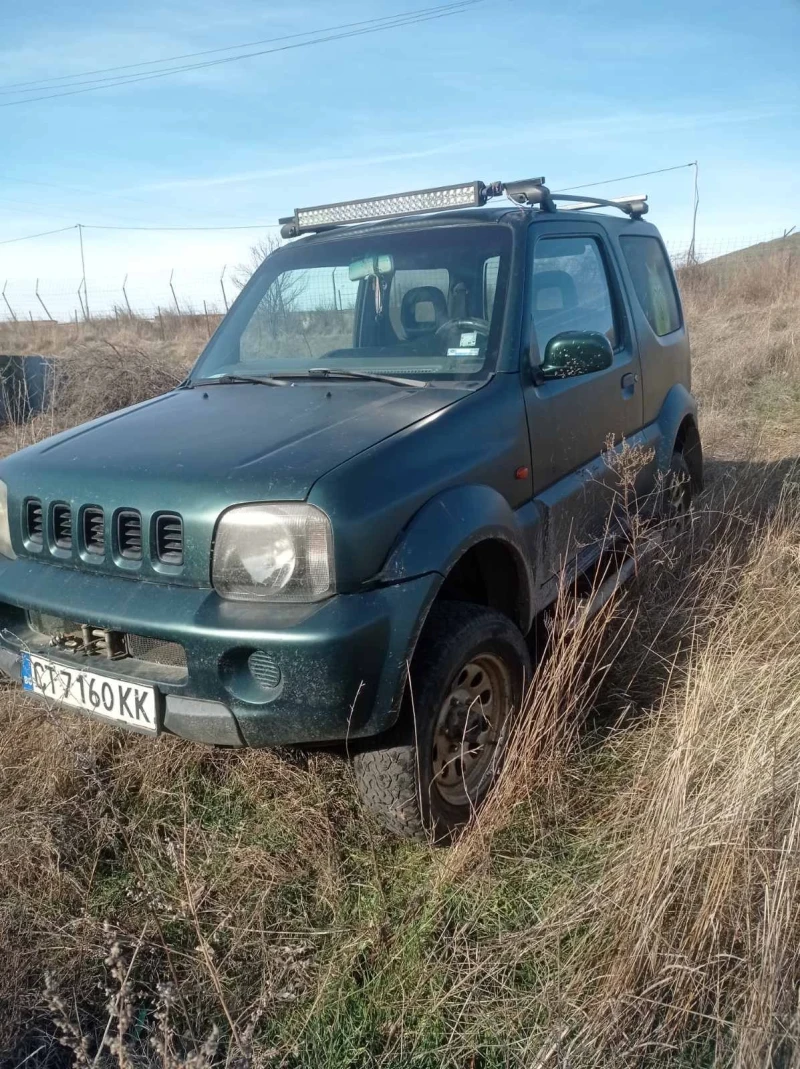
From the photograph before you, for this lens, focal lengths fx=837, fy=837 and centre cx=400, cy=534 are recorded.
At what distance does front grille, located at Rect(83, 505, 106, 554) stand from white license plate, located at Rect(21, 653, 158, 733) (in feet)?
1.14

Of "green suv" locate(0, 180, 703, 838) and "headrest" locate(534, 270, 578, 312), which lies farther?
"headrest" locate(534, 270, 578, 312)

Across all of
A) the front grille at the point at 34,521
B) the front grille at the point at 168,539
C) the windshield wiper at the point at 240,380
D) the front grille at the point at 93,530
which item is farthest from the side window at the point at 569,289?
the front grille at the point at 34,521

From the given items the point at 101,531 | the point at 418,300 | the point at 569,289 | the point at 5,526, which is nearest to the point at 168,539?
the point at 101,531

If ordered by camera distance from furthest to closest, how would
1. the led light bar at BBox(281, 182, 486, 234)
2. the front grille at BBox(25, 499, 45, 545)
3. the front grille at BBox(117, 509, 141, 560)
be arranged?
the led light bar at BBox(281, 182, 486, 234)
the front grille at BBox(25, 499, 45, 545)
the front grille at BBox(117, 509, 141, 560)

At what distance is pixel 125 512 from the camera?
2285 mm

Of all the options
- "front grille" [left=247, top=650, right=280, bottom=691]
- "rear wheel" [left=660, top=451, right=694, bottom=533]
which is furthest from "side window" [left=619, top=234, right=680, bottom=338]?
"front grille" [left=247, top=650, right=280, bottom=691]

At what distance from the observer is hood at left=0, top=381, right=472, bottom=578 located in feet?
7.06

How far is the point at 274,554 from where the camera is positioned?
6.88 ft

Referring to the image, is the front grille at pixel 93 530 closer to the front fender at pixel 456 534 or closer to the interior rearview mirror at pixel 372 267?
the front fender at pixel 456 534

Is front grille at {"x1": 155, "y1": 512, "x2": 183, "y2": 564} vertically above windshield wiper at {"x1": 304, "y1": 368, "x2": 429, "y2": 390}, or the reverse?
windshield wiper at {"x1": 304, "y1": 368, "x2": 429, "y2": 390}

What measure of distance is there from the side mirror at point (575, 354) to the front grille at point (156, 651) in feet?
5.18

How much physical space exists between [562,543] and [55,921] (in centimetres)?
202

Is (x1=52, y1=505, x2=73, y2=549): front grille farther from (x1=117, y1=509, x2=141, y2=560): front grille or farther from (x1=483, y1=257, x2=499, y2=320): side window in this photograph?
(x1=483, y1=257, x2=499, y2=320): side window

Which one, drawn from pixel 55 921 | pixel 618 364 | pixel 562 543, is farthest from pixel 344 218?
pixel 55 921
